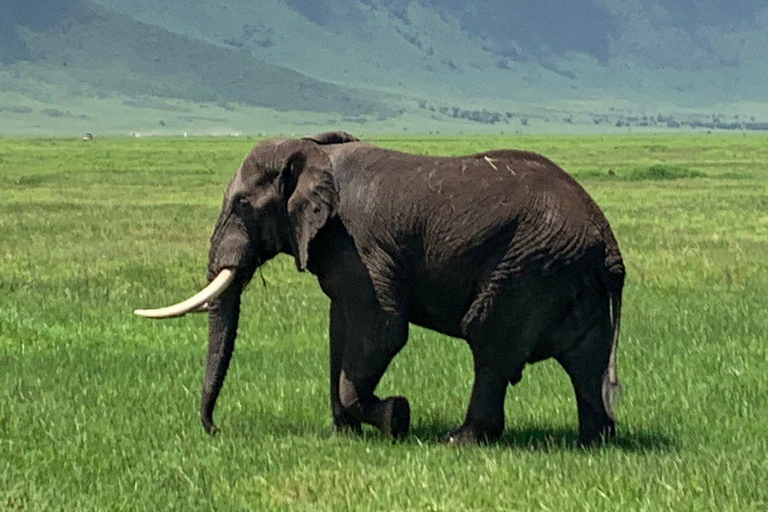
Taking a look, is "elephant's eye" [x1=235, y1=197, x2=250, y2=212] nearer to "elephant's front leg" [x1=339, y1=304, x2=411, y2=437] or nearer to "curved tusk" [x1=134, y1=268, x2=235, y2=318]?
"curved tusk" [x1=134, y1=268, x2=235, y2=318]

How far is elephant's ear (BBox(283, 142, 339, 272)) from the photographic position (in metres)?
10.1

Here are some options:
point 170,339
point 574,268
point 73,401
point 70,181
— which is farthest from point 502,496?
point 70,181

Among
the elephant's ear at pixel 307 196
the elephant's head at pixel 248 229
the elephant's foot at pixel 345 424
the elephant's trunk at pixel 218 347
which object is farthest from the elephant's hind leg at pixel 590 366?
the elephant's trunk at pixel 218 347

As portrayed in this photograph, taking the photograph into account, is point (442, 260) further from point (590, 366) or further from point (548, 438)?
point (548, 438)

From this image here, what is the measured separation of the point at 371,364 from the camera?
10.1m

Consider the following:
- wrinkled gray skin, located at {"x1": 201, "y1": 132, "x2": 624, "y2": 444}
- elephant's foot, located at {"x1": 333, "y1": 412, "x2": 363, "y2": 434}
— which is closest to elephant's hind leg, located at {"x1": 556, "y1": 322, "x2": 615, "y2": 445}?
wrinkled gray skin, located at {"x1": 201, "y1": 132, "x2": 624, "y2": 444}

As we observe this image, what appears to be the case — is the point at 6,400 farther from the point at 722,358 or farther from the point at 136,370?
the point at 722,358

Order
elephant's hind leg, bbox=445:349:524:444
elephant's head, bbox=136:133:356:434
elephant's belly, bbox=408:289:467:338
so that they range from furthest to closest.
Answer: elephant's head, bbox=136:133:356:434
elephant's belly, bbox=408:289:467:338
elephant's hind leg, bbox=445:349:524:444

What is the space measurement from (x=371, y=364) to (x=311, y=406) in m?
1.56

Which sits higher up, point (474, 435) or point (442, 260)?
point (442, 260)

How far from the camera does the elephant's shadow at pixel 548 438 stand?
10023 mm

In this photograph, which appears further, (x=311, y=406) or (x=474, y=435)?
(x=311, y=406)

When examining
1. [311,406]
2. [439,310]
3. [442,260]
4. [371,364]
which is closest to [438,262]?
[442,260]

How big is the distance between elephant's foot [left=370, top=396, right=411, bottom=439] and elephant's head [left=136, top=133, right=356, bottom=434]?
971 mm
